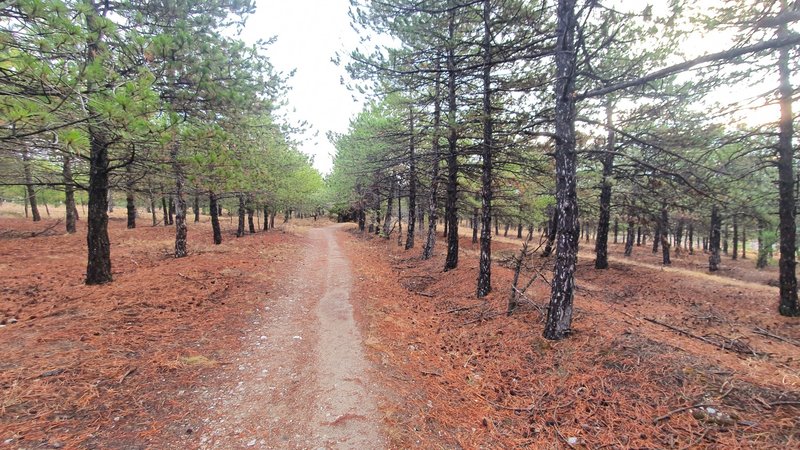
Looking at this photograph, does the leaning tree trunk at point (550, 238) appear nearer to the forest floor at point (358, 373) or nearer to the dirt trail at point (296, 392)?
the forest floor at point (358, 373)

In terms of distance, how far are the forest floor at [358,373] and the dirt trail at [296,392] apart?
0.02m

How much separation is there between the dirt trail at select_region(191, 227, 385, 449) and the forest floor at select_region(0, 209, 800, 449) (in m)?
0.02

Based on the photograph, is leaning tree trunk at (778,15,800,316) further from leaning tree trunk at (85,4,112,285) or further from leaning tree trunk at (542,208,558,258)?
leaning tree trunk at (85,4,112,285)

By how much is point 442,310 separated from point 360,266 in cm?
586

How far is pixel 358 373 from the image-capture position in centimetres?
468

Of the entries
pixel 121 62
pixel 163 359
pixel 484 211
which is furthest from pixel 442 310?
pixel 121 62

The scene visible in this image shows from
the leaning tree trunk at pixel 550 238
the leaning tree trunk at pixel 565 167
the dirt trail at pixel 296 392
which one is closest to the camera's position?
the dirt trail at pixel 296 392

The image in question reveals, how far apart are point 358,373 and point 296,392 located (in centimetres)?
93

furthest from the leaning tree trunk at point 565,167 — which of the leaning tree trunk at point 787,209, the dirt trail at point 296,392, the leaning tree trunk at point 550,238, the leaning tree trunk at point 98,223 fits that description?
the leaning tree trunk at point 98,223

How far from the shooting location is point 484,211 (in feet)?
29.5

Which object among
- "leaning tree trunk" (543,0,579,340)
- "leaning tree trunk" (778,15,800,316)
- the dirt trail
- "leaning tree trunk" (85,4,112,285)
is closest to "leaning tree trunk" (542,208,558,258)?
"leaning tree trunk" (543,0,579,340)

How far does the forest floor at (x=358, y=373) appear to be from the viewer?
3.39 meters

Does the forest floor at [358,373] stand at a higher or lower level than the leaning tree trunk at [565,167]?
lower

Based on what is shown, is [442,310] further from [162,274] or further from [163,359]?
[162,274]
